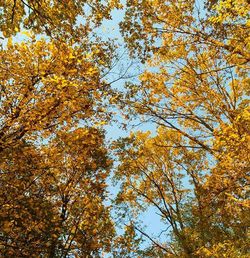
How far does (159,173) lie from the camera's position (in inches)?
666

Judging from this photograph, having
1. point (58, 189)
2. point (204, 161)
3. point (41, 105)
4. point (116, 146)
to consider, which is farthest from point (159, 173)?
point (41, 105)

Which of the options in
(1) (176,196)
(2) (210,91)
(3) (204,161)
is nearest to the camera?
(2) (210,91)

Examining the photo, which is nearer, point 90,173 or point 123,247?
point 90,173

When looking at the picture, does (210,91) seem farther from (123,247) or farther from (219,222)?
(123,247)

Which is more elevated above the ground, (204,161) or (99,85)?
(204,161)

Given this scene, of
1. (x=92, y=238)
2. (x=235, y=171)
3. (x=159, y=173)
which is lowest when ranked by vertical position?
(x=235, y=171)

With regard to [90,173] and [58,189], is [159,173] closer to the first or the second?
[90,173]

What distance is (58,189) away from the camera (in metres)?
11.8

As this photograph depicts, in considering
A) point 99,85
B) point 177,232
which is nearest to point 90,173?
point 177,232

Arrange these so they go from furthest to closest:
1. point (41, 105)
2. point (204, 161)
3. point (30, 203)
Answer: point (204, 161), point (30, 203), point (41, 105)

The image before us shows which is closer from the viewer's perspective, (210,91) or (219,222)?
(210,91)

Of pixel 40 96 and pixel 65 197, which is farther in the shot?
pixel 65 197

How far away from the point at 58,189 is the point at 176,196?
740 centimetres

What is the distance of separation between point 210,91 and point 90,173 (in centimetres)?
580
